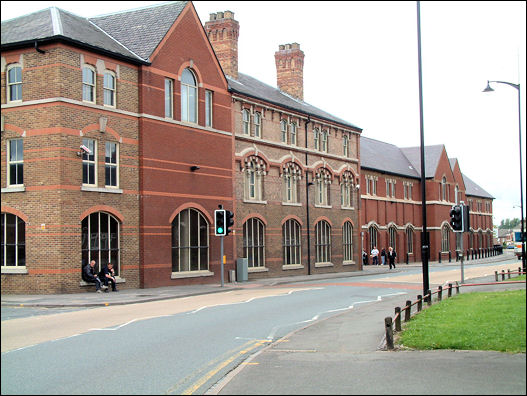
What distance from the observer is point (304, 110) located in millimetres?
43969

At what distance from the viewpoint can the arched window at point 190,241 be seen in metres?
31.4

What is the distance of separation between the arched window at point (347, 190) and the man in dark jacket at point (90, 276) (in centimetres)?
2657

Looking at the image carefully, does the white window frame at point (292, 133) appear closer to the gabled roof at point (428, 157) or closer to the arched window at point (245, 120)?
the arched window at point (245, 120)

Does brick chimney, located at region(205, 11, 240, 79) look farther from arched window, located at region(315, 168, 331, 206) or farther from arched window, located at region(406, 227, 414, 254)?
arched window, located at region(406, 227, 414, 254)

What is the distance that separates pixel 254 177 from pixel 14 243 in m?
16.4

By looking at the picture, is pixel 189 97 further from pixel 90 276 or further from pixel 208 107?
pixel 90 276

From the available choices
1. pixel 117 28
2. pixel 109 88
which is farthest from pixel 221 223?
pixel 117 28

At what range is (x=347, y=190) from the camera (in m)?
50.2

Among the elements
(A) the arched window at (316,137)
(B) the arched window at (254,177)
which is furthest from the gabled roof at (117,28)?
(A) the arched window at (316,137)

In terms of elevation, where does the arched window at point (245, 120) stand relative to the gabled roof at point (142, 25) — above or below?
below

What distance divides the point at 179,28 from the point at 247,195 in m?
10.7

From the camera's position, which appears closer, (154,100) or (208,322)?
(208,322)

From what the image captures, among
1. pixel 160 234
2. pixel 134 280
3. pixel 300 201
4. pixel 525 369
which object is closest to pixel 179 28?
pixel 160 234

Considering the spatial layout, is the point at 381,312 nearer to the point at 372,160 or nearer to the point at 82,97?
the point at 82,97
